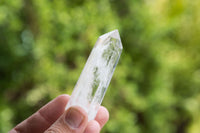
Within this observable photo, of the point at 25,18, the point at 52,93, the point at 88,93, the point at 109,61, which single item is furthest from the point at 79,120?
the point at 25,18

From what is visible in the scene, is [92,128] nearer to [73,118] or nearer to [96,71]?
[73,118]

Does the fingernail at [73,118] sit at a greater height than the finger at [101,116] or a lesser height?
greater

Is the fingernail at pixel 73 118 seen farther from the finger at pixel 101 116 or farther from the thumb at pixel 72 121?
the finger at pixel 101 116

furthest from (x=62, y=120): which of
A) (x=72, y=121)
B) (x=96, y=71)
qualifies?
(x=96, y=71)

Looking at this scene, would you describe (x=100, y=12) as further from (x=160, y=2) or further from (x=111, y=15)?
(x=160, y=2)

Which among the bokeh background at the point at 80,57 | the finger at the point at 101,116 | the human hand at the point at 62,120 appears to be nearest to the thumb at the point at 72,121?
the human hand at the point at 62,120

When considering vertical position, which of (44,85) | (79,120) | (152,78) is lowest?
(152,78)
